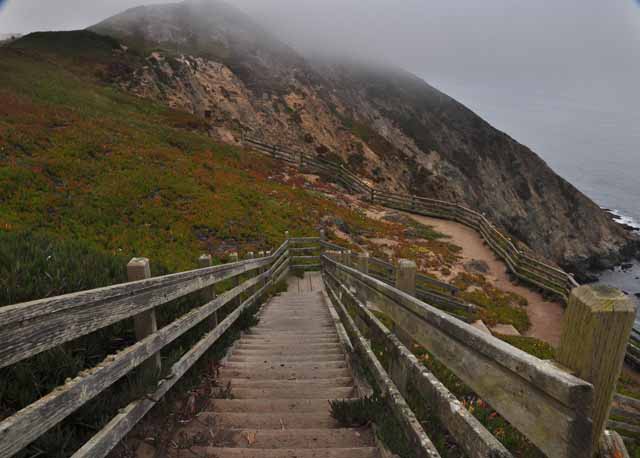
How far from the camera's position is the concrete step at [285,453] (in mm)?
2592

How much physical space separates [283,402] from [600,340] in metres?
3.10

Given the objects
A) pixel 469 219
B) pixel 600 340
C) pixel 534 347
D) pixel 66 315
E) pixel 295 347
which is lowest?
pixel 534 347

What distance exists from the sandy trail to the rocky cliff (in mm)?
13784

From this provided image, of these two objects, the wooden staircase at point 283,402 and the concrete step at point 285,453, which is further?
the wooden staircase at point 283,402

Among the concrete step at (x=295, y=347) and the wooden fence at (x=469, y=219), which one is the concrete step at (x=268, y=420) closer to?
the concrete step at (x=295, y=347)

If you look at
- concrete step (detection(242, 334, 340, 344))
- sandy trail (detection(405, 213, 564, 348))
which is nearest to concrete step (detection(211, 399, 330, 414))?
concrete step (detection(242, 334, 340, 344))

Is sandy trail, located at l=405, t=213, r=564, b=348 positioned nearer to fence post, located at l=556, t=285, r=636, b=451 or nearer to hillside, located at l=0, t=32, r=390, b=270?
hillside, located at l=0, t=32, r=390, b=270

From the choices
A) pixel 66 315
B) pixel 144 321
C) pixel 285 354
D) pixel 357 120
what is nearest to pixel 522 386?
pixel 66 315

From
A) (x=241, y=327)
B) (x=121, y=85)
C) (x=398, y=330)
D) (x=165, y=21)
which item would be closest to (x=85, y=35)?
(x=121, y=85)

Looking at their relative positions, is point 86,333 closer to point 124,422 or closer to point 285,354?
point 124,422

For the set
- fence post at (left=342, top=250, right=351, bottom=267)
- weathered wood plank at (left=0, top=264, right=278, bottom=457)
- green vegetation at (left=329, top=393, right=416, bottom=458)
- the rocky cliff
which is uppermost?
the rocky cliff

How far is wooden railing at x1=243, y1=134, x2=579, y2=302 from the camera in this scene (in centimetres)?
1441

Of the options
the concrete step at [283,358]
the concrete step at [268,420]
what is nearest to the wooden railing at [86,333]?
the concrete step at [268,420]

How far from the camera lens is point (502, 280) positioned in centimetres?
1641
